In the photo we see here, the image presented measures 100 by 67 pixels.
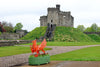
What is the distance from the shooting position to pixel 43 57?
47.6 feet

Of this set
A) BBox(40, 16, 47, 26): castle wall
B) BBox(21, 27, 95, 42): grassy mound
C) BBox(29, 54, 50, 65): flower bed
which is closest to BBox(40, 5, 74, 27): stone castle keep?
BBox(40, 16, 47, 26): castle wall

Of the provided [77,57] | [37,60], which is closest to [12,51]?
[77,57]

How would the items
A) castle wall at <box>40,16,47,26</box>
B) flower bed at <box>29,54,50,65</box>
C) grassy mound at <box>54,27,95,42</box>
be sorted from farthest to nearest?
1. castle wall at <box>40,16,47,26</box>
2. grassy mound at <box>54,27,95,42</box>
3. flower bed at <box>29,54,50,65</box>

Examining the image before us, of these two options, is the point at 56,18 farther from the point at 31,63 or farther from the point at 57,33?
the point at 31,63

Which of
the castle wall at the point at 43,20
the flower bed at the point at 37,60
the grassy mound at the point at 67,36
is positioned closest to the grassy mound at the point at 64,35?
the grassy mound at the point at 67,36

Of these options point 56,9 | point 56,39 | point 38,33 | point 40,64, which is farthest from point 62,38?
point 40,64

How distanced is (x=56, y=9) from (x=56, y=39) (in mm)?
21062

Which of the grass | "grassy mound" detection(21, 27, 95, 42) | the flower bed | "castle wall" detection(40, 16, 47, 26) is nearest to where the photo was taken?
the flower bed

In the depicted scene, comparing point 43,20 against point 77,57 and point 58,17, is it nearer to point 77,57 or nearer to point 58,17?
point 58,17

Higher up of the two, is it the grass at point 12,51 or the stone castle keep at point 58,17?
the stone castle keep at point 58,17

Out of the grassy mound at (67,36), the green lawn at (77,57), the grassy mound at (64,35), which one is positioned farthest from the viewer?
the grassy mound at (64,35)

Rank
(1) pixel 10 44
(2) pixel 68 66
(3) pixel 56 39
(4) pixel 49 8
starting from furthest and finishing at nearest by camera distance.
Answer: (4) pixel 49 8, (3) pixel 56 39, (1) pixel 10 44, (2) pixel 68 66

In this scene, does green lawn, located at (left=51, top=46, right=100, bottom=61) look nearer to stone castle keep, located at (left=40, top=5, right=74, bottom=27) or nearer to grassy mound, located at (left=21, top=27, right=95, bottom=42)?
grassy mound, located at (left=21, top=27, right=95, bottom=42)

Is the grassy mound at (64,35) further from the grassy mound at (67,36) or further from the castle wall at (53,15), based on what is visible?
the castle wall at (53,15)
